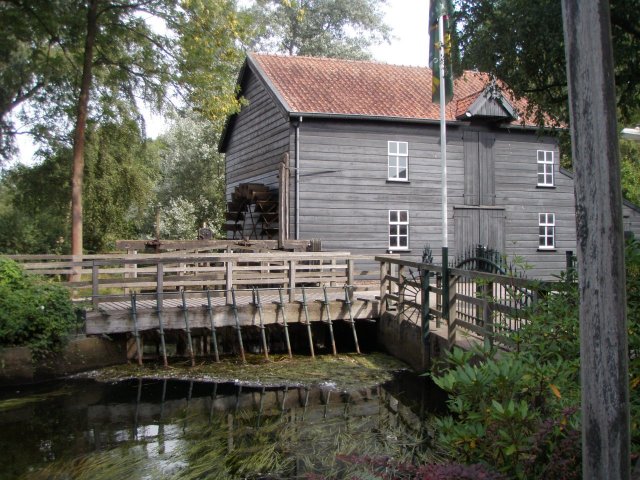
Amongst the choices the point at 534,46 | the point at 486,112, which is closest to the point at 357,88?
the point at 486,112

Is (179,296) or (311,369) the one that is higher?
(179,296)

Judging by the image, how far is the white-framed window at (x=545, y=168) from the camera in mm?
22125

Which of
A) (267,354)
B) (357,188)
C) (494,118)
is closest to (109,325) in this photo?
(267,354)

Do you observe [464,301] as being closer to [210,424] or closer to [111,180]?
[210,424]

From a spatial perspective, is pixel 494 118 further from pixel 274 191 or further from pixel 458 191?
pixel 274 191

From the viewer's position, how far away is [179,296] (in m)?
13.1

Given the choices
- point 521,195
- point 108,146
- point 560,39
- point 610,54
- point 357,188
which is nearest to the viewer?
point 610,54

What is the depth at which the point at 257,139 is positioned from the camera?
2209 cm

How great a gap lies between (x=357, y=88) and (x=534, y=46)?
43.0ft

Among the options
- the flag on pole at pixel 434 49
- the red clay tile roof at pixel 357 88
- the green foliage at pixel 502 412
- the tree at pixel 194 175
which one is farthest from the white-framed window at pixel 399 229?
the tree at pixel 194 175

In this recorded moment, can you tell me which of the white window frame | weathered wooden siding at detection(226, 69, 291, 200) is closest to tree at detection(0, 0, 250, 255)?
weathered wooden siding at detection(226, 69, 291, 200)

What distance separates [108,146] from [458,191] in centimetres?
1423

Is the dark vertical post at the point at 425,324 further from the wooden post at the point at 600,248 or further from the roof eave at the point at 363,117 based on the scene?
the roof eave at the point at 363,117

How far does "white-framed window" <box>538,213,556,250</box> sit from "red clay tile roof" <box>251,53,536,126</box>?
342 centimetres
